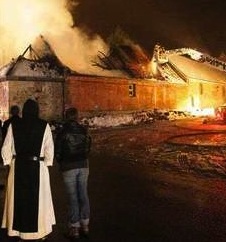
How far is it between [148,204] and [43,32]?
30.3 meters

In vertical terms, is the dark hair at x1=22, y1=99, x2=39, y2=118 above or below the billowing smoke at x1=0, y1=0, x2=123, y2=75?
below

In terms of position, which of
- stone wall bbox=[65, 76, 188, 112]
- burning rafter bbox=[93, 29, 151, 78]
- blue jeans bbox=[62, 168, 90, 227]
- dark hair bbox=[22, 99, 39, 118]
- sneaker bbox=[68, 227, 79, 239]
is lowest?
sneaker bbox=[68, 227, 79, 239]

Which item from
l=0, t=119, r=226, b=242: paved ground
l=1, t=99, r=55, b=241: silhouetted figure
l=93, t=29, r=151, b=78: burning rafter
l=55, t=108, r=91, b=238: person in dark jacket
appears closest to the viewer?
l=1, t=99, r=55, b=241: silhouetted figure

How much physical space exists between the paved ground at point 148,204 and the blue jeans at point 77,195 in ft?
0.98

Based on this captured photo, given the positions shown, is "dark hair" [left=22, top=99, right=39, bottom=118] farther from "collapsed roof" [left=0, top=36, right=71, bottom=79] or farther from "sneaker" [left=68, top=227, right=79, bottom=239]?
"collapsed roof" [left=0, top=36, right=71, bottom=79]

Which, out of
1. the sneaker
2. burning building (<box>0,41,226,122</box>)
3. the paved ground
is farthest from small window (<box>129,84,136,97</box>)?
the sneaker

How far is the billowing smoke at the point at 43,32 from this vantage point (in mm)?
35312

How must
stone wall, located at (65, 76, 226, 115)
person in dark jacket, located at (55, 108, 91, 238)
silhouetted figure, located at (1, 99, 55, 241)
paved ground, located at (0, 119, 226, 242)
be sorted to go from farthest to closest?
stone wall, located at (65, 76, 226, 115), paved ground, located at (0, 119, 226, 242), person in dark jacket, located at (55, 108, 91, 238), silhouetted figure, located at (1, 99, 55, 241)

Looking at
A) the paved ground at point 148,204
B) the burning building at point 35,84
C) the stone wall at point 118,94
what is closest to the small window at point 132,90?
the stone wall at point 118,94

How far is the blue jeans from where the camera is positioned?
629cm

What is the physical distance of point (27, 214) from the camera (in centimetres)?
570

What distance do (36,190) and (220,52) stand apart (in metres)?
64.3

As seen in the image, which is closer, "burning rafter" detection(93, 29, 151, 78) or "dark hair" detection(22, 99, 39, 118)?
"dark hair" detection(22, 99, 39, 118)

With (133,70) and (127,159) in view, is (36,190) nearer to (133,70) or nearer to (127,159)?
(127,159)
